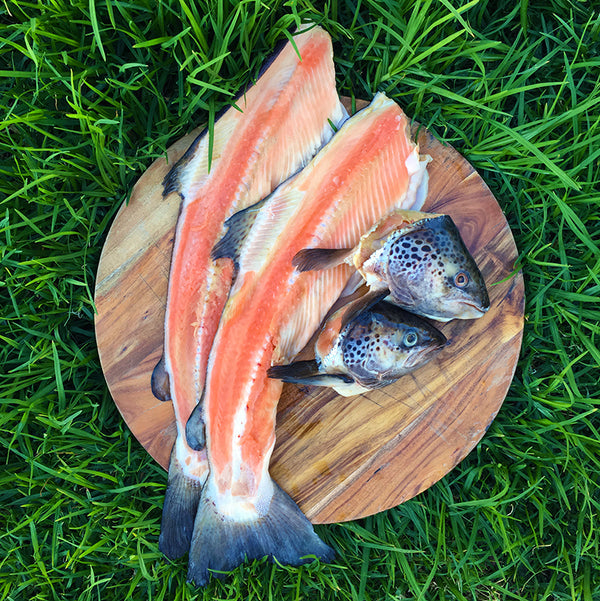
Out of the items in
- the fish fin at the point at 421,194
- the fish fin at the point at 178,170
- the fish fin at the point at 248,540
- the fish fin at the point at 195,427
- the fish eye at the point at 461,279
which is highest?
the fish fin at the point at 178,170

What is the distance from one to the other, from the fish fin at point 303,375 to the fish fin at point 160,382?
0.53 m

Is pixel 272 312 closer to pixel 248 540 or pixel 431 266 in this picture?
pixel 431 266

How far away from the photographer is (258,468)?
224 centimetres

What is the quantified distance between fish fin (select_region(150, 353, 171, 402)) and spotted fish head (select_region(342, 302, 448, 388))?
0.87 meters

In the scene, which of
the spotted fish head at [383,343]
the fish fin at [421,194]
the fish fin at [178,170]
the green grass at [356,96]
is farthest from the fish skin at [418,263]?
the fish fin at [178,170]

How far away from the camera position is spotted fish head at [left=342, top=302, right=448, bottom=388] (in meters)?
2.10

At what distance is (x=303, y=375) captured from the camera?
6.91 feet

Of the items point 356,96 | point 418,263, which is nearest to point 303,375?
point 418,263

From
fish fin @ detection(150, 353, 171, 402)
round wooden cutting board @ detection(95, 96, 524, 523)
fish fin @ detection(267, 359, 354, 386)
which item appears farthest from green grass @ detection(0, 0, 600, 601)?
fish fin @ detection(267, 359, 354, 386)

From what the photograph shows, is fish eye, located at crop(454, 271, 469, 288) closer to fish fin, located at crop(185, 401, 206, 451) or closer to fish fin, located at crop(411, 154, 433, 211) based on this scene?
fish fin, located at crop(411, 154, 433, 211)

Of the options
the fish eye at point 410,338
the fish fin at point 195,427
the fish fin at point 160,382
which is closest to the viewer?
the fish eye at point 410,338

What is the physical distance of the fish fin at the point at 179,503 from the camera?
2.34 metres

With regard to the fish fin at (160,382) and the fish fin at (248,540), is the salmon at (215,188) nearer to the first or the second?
the fish fin at (160,382)

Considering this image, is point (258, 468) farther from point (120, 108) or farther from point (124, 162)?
point (120, 108)
